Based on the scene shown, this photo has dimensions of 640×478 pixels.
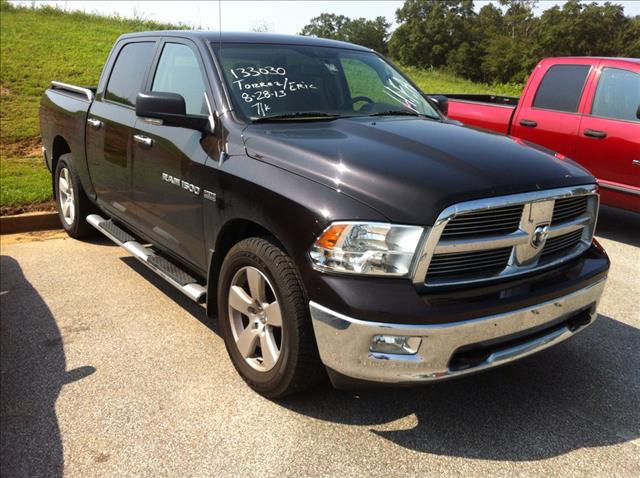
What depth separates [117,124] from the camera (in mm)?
4363

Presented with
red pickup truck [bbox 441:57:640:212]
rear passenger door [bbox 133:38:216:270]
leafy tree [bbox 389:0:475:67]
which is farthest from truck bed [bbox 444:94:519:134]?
leafy tree [bbox 389:0:475:67]

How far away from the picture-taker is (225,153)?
10.4 feet

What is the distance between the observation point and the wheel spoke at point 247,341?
3043mm

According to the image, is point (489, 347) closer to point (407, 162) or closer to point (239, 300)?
point (407, 162)

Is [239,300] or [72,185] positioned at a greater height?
[72,185]

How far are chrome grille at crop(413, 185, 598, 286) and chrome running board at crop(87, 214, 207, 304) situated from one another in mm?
1521

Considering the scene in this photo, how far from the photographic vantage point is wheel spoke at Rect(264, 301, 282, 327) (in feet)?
9.14

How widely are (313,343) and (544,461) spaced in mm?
1178

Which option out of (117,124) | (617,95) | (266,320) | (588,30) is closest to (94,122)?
(117,124)

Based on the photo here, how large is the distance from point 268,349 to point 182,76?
1.97m

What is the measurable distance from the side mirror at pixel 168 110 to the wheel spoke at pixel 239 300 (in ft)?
3.14

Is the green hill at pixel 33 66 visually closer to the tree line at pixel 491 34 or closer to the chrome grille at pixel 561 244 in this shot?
the chrome grille at pixel 561 244

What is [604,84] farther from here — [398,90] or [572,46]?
[572,46]

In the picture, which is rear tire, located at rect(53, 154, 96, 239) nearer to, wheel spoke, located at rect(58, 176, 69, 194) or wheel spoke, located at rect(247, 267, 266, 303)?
wheel spoke, located at rect(58, 176, 69, 194)
